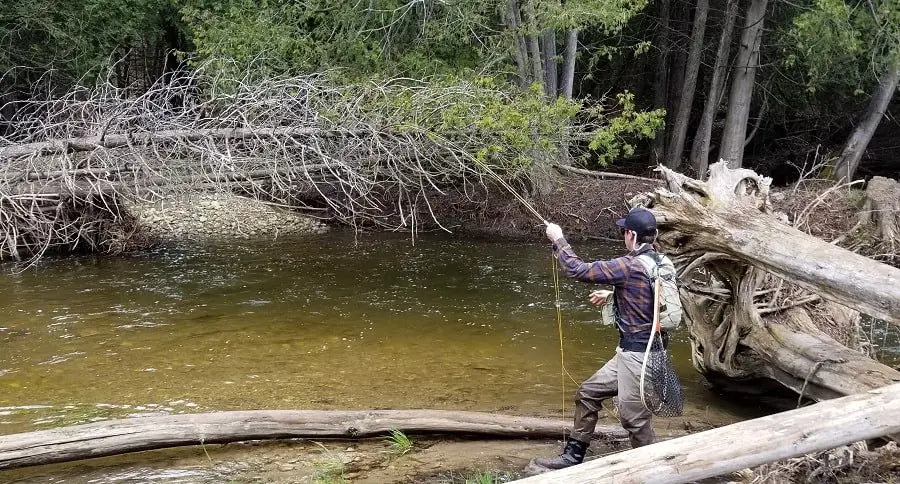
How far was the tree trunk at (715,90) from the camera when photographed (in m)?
17.8

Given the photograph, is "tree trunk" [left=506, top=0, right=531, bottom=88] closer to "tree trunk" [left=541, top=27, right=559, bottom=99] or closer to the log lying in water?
"tree trunk" [left=541, top=27, right=559, bottom=99]

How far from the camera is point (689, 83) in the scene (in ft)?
63.9

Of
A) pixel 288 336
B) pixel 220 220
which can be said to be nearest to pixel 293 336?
pixel 288 336

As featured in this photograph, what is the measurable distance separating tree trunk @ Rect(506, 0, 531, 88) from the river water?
3913 millimetres

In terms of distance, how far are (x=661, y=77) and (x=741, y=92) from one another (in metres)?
5.05

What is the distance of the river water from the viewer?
7.05m

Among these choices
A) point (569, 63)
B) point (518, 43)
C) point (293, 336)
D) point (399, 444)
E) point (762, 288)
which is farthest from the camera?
point (569, 63)

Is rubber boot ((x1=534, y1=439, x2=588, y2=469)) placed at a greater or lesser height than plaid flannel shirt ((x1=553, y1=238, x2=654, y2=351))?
lesser

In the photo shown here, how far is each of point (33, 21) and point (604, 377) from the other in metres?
16.9

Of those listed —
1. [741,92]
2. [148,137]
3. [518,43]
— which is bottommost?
[148,137]

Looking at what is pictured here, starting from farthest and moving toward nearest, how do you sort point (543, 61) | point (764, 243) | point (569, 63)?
1. point (543, 61)
2. point (569, 63)
3. point (764, 243)

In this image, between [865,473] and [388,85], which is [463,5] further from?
[865,473]

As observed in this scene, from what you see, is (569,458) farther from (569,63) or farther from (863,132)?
(863,132)

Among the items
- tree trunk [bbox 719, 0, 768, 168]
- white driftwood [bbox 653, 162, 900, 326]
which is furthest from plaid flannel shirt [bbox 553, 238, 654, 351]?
tree trunk [bbox 719, 0, 768, 168]
